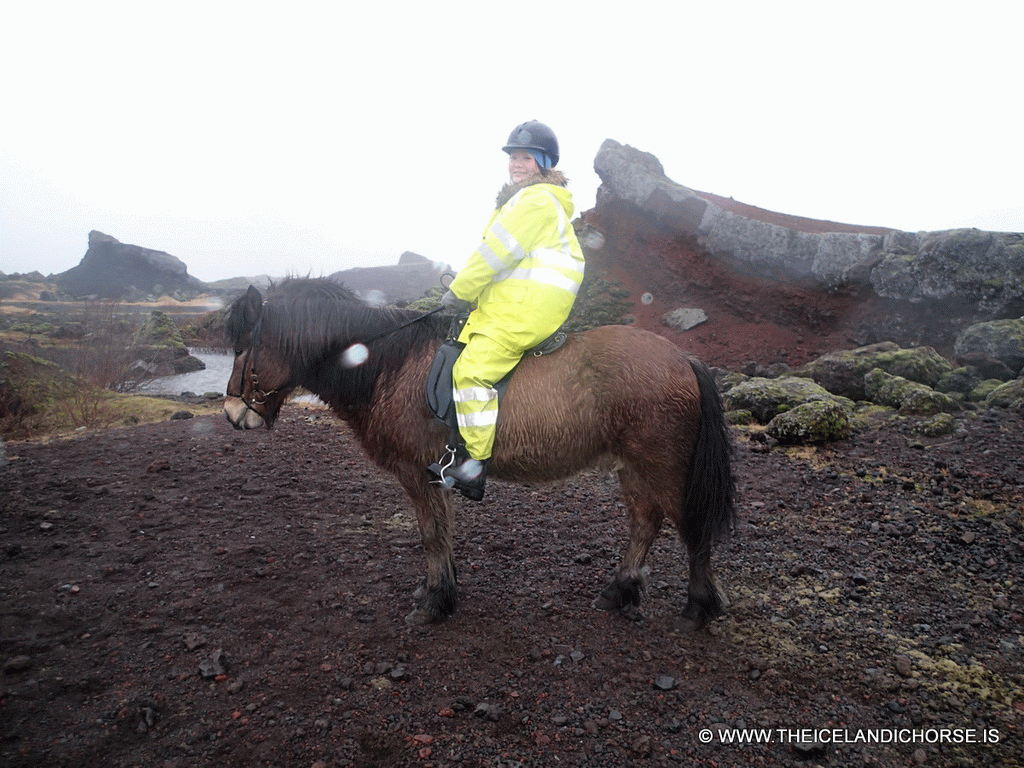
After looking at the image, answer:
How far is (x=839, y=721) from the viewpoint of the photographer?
2727mm

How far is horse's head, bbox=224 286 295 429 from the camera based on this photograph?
3508 mm

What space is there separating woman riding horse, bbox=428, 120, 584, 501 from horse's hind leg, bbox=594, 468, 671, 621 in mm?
1075

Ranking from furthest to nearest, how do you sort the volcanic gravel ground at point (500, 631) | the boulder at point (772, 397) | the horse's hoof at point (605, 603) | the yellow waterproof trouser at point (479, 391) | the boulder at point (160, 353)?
the boulder at point (160, 353) → the boulder at point (772, 397) → the horse's hoof at point (605, 603) → the yellow waterproof trouser at point (479, 391) → the volcanic gravel ground at point (500, 631)

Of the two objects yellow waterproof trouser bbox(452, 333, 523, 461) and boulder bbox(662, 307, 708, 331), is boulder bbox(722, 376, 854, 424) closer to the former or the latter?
yellow waterproof trouser bbox(452, 333, 523, 461)

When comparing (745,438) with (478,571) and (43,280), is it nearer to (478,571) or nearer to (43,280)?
(478,571)

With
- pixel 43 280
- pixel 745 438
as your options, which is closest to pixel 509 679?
pixel 745 438

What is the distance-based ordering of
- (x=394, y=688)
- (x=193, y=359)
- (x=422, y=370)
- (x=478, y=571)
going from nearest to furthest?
(x=394, y=688) < (x=422, y=370) < (x=478, y=571) < (x=193, y=359)

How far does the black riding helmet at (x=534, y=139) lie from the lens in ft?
11.6

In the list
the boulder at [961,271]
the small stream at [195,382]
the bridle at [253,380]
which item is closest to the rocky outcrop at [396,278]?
the small stream at [195,382]

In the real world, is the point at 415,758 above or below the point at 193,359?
above

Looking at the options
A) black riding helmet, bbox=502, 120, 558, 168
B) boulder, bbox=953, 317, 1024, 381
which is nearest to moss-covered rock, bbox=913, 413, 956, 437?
boulder, bbox=953, 317, 1024, 381

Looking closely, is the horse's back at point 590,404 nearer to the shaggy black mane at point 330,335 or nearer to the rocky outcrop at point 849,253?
the shaggy black mane at point 330,335

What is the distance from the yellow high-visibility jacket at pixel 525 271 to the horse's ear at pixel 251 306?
1.36 metres

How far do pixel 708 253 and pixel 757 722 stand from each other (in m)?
17.8
